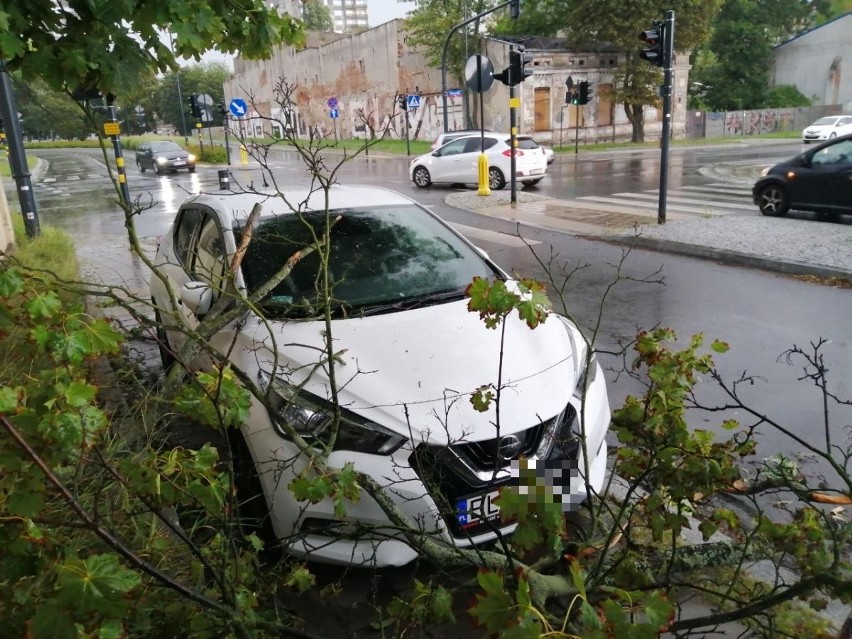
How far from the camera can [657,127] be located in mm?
45625

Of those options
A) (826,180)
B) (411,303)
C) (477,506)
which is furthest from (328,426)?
(826,180)

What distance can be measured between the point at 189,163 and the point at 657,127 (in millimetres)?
29592

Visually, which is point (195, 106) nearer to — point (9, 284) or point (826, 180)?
point (826, 180)

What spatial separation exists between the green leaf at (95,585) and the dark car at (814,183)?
516 inches

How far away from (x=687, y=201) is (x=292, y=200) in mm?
13366

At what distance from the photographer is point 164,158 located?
3256 cm

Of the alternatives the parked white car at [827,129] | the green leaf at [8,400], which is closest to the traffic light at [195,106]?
the green leaf at [8,400]

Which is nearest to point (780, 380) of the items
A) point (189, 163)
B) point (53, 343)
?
point (53, 343)

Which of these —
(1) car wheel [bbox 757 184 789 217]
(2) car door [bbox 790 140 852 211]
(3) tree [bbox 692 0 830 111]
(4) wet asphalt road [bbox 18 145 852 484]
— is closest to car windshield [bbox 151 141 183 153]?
(4) wet asphalt road [bbox 18 145 852 484]

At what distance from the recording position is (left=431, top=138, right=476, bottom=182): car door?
→ 824 inches

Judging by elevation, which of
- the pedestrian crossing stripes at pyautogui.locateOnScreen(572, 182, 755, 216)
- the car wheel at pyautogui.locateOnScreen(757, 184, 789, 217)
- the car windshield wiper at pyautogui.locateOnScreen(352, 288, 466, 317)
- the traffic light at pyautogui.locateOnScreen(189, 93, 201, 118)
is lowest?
the pedestrian crossing stripes at pyautogui.locateOnScreen(572, 182, 755, 216)

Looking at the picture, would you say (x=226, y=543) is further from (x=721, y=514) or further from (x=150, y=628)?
(x=721, y=514)

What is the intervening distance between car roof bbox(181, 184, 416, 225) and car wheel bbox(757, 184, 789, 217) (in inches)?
409

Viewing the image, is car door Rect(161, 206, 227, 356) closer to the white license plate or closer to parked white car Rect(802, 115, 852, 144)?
the white license plate
